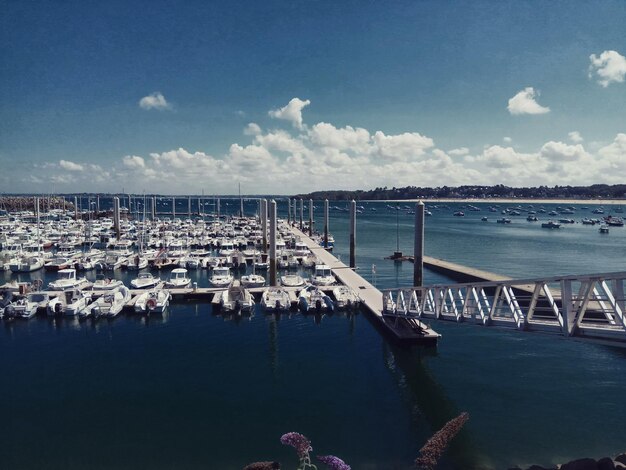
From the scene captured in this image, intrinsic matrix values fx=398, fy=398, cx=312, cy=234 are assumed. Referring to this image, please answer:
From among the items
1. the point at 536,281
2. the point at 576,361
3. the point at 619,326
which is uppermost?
the point at 536,281

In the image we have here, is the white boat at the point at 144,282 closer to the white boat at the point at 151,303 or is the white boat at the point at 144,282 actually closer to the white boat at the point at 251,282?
the white boat at the point at 151,303

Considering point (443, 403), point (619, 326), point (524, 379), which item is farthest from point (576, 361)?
point (619, 326)

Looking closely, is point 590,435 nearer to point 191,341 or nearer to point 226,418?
point 226,418

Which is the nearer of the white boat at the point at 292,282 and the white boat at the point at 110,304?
the white boat at the point at 110,304

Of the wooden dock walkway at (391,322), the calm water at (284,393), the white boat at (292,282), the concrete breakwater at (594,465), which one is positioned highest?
the white boat at (292,282)

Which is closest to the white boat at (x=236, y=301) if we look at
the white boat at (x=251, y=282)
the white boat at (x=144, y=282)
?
the white boat at (x=251, y=282)
